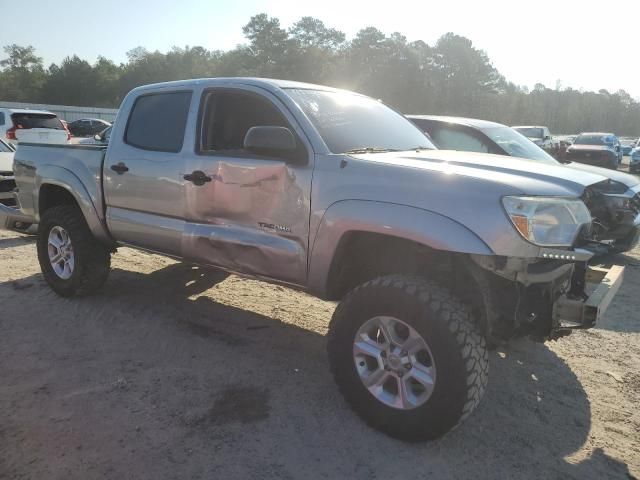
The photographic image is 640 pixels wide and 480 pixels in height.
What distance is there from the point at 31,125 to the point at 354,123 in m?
13.2

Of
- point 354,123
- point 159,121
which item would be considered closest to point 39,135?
point 159,121

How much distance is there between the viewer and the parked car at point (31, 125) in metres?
12.7

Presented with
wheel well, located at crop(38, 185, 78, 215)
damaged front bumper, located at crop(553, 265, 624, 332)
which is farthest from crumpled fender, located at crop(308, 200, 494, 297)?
wheel well, located at crop(38, 185, 78, 215)

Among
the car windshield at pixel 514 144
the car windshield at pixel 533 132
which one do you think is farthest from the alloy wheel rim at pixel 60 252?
the car windshield at pixel 533 132

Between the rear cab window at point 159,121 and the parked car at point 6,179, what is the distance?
12.9 ft

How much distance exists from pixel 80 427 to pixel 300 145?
206 cm

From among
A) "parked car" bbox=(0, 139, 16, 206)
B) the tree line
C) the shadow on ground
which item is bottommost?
the shadow on ground

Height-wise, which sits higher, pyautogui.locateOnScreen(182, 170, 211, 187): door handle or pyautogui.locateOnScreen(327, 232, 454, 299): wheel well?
pyautogui.locateOnScreen(182, 170, 211, 187): door handle

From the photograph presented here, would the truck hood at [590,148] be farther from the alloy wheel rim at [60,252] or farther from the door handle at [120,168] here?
the alloy wheel rim at [60,252]

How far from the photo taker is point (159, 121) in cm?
426

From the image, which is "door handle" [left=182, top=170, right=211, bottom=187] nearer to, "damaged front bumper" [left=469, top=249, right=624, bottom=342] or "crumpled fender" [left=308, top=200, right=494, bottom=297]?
"crumpled fender" [left=308, top=200, right=494, bottom=297]

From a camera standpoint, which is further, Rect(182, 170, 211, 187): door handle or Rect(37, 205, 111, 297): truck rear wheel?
Rect(37, 205, 111, 297): truck rear wheel

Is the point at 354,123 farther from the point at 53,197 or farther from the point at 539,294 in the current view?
the point at 53,197

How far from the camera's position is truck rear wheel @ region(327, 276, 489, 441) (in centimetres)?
261
